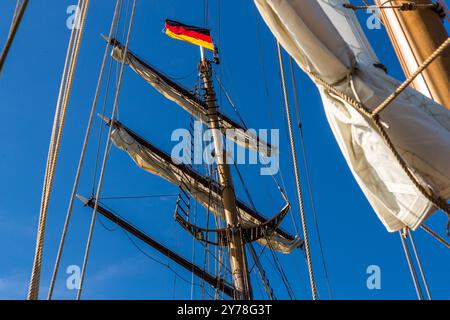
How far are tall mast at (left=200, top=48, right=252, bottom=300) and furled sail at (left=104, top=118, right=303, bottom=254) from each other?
50.5 inches

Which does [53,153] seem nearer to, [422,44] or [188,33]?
[422,44]

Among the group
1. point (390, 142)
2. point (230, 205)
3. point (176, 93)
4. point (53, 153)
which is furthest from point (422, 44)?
point (176, 93)

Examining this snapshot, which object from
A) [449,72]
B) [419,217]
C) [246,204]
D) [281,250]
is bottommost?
[419,217]

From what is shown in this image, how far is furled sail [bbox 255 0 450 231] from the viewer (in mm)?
2619

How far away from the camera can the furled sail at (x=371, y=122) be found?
2619 millimetres

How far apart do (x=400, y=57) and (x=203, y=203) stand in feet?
32.9

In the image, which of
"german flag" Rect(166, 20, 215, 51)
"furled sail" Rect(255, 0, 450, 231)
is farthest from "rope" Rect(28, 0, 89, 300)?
"german flag" Rect(166, 20, 215, 51)

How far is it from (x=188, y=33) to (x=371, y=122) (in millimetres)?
11390

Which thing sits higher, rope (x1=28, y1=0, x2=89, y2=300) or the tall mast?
the tall mast

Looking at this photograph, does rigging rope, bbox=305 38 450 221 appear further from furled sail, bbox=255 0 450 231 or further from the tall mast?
the tall mast

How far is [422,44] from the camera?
3.94 m
